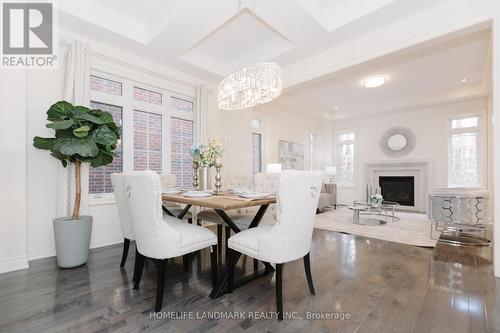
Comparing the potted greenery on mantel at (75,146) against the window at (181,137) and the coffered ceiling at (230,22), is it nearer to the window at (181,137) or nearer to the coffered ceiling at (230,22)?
the coffered ceiling at (230,22)

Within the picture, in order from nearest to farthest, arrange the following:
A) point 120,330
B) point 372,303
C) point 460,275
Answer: point 120,330 < point 372,303 < point 460,275

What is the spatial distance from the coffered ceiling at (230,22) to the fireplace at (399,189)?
4.91 metres

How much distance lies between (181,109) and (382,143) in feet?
18.8

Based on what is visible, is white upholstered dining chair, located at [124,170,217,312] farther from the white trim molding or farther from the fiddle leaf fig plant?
the white trim molding

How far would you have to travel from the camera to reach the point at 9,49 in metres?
2.54

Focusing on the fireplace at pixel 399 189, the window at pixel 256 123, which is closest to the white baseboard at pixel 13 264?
the window at pixel 256 123

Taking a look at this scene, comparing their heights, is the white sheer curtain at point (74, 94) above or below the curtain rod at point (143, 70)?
below

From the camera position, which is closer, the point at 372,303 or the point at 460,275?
the point at 372,303

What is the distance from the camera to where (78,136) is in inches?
93.7

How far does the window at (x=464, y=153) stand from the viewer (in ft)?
17.9

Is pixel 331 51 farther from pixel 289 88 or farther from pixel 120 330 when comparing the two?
pixel 120 330

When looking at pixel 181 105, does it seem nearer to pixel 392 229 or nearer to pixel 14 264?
pixel 14 264

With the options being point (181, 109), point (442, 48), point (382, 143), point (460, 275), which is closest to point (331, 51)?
point (442, 48)

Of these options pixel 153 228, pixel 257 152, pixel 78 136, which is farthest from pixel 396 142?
pixel 78 136
